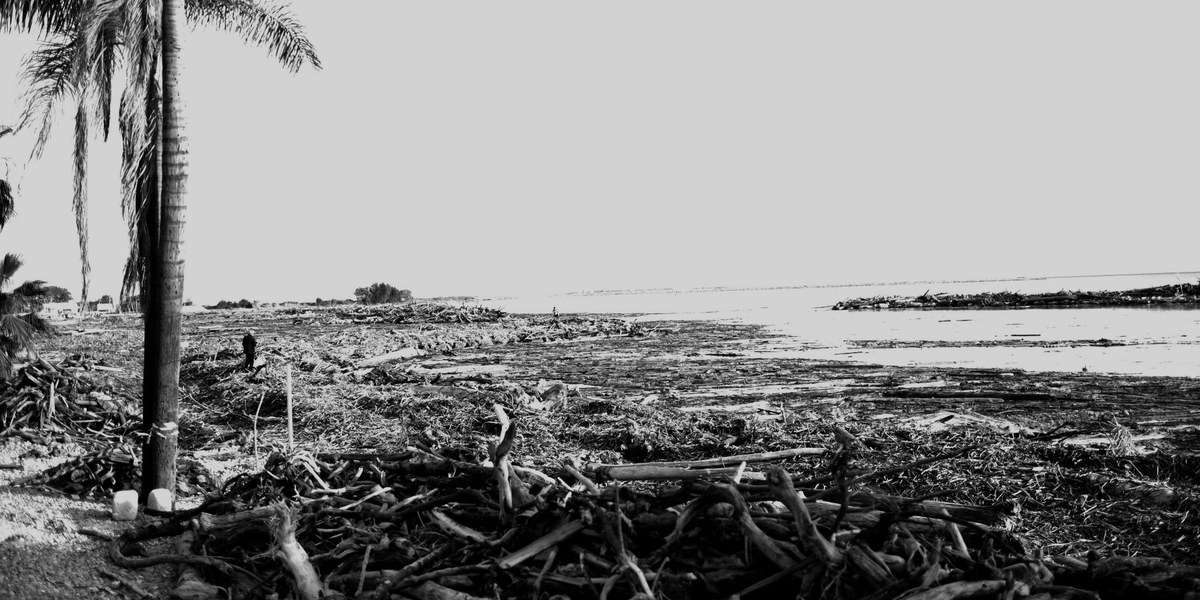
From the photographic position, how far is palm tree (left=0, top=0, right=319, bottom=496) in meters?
6.53

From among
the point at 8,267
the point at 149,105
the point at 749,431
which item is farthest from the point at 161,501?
the point at 8,267

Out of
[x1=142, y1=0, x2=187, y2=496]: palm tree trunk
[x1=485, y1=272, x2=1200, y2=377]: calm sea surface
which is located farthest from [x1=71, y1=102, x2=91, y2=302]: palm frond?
[x1=485, y1=272, x2=1200, y2=377]: calm sea surface

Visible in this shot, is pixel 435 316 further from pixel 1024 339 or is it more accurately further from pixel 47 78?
pixel 47 78

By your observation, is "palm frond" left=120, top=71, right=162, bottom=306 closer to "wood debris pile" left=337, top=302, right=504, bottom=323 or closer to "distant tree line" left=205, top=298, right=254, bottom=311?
"wood debris pile" left=337, top=302, right=504, bottom=323

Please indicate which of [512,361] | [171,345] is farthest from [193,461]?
[512,361]

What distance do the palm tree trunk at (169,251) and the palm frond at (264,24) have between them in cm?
99

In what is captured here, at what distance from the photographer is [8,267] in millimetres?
9969

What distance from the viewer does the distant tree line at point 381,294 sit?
7638 cm

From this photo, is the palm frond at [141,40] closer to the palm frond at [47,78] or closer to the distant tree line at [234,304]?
the palm frond at [47,78]

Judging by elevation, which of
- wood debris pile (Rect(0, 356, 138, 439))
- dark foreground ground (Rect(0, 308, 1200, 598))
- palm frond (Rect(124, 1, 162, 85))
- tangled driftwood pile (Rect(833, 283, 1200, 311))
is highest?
palm frond (Rect(124, 1, 162, 85))

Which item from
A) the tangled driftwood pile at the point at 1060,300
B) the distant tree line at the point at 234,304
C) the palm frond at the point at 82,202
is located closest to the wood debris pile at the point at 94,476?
the palm frond at the point at 82,202

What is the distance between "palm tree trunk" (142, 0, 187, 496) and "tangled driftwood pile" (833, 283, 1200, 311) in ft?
144

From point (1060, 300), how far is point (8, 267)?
4826 cm

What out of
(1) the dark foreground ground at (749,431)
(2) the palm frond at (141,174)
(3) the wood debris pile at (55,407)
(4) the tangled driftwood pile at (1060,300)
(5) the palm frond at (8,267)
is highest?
(2) the palm frond at (141,174)
